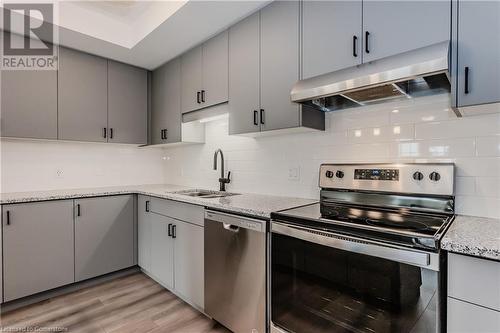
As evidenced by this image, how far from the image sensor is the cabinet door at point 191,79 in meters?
2.56

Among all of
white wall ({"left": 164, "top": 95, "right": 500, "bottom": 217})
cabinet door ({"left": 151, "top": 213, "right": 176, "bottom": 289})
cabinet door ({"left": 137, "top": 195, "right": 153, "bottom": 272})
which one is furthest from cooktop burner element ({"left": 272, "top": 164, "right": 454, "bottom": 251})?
cabinet door ({"left": 137, "top": 195, "right": 153, "bottom": 272})

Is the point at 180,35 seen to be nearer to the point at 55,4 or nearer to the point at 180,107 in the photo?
the point at 180,107

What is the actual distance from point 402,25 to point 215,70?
1.47 m

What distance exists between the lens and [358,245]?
3.76ft

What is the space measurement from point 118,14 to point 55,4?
470 mm

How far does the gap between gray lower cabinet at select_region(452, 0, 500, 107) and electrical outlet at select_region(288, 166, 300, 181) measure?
1103 millimetres

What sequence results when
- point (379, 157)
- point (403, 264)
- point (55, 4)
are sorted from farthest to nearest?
point (55, 4) → point (379, 157) → point (403, 264)

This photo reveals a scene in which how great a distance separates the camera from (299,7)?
1.76m

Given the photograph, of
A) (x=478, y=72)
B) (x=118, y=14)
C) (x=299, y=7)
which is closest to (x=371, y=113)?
(x=478, y=72)

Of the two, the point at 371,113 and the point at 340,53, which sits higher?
the point at 340,53

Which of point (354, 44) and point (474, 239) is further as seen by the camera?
point (354, 44)

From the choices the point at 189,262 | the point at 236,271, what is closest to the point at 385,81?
the point at 236,271

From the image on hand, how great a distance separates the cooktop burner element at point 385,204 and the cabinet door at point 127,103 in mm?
2272

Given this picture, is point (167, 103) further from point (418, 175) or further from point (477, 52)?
point (477, 52)
